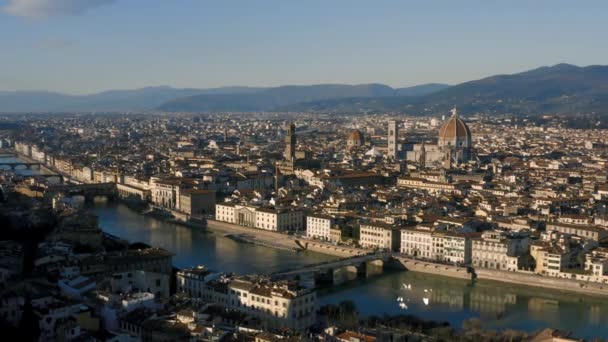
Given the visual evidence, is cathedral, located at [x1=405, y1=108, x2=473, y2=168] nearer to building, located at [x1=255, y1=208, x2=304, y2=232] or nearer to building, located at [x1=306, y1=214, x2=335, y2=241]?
building, located at [x1=255, y1=208, x2=304, y2=232]

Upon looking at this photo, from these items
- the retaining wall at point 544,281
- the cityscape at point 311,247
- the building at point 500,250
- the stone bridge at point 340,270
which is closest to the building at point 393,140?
the cityscape at point 311,247

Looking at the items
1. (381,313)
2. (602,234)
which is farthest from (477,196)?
(381,313)

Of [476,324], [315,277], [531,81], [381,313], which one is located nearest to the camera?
[476,324]

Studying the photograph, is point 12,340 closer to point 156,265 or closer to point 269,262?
point 156,265

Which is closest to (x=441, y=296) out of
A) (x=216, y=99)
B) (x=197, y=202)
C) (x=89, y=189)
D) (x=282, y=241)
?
(x=282, y=241)

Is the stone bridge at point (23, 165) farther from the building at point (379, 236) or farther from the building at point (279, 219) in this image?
the building at point (379, 236)

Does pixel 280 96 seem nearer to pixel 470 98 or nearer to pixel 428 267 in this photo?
pixel 470 98
